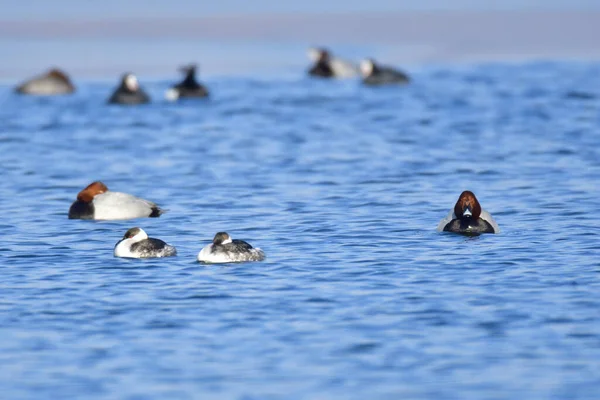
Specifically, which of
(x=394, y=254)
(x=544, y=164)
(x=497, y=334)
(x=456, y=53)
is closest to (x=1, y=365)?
(x=497, y=334)

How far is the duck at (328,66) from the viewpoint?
31688 mm

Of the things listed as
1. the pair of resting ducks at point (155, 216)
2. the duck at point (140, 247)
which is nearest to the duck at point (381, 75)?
the pair of resting ducks at point (155, 216)

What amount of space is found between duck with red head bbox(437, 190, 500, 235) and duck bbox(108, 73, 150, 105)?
13095mm

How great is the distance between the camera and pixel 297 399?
27.3ft

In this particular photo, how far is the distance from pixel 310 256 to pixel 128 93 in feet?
45.9

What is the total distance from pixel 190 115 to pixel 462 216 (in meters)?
12.7

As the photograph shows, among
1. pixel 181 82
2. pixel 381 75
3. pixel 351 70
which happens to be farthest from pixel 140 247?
pixel 351 70

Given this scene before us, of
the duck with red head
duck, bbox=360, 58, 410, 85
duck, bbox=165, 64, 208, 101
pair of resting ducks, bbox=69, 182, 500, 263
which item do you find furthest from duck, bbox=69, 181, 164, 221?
duck, bbox=360, 58, 410, 85

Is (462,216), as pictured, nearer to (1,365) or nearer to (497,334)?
(497,334)

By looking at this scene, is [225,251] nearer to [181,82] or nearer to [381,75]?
[181,82]

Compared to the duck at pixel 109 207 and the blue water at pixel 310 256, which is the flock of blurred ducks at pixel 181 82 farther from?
the duck at pixel 109 207

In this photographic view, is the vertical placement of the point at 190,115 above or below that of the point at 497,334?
above

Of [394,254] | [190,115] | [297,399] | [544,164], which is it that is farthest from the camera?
[190,115]

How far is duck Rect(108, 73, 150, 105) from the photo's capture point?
26016 millimetres
